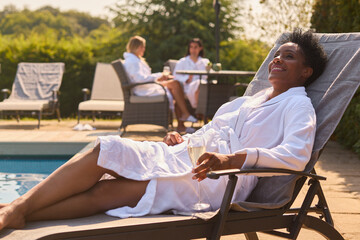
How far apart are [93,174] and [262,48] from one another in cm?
893

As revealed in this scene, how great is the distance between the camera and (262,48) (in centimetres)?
1061

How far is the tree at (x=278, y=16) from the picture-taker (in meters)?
9.02

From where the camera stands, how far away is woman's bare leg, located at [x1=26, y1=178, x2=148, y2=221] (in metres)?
2.01

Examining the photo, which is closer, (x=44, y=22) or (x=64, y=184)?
(x=64, y=184)

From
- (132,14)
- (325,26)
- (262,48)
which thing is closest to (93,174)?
(325,26)

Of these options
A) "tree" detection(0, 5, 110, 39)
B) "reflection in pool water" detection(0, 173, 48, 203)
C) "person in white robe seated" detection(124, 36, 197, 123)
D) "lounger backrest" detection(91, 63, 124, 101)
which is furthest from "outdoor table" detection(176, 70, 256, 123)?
"tree" detection(0, 5, 110, 39)

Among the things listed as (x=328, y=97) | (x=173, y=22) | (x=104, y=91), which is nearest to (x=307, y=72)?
(x=328, y=97)

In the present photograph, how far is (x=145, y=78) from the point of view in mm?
7332

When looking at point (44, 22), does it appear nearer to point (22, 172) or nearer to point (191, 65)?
point (191, 65)

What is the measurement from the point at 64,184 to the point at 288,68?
1156 mm

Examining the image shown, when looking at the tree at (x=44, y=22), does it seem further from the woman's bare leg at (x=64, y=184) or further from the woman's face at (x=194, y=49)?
the woman's bare leg at (x=64, y=184)

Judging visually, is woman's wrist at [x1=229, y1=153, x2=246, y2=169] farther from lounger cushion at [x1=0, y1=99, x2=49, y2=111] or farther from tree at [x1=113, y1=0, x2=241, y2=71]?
tree at [x1=113, y1=0, x2=241, y2=71]

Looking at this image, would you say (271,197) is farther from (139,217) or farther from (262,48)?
(262,48)

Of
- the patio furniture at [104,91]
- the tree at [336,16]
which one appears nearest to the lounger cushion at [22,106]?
the patio furniture at [104,91]
